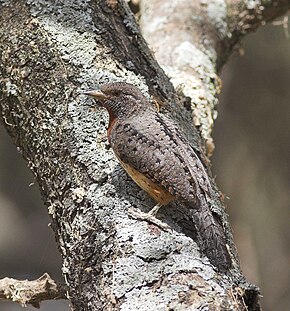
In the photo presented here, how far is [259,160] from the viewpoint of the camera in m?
7.51

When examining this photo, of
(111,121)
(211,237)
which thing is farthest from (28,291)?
(211,237)

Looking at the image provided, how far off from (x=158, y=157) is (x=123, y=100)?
320 mm

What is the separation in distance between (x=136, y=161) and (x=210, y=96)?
1.07 m

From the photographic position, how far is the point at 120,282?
89.1 inches

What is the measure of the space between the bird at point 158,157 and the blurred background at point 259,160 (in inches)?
154

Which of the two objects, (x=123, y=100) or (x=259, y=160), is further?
(x=259, y=160)

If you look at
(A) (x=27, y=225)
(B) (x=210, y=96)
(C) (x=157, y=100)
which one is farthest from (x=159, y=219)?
(A) (x=27, y=225)

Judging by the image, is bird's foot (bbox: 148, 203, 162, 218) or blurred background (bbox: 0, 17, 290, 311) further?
blurred background (bbox: 0, 17, 290, 311)

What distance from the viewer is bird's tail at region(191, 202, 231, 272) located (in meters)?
2.33

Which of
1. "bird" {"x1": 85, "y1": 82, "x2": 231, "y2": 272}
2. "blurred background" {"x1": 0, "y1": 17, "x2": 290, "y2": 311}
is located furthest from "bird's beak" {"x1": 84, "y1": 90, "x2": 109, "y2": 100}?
"blurred background" {"x1": 0, "y1": 17, "x2": 290, "y2": 311}

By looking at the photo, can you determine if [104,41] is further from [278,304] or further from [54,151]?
[278,304]

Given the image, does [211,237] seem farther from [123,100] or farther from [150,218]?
[123,100]

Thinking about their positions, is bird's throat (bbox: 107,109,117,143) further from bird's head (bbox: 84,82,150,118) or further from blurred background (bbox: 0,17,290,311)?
blurred background (bbox: 0,17,290,311)

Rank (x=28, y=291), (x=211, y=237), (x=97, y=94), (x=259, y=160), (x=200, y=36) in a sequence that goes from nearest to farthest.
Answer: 1. (x=211, y=237)
2. (x=97, y=94)
3. (x=28, y=291)
4. (x=200, y=36)
5. (x=259, y=160)
